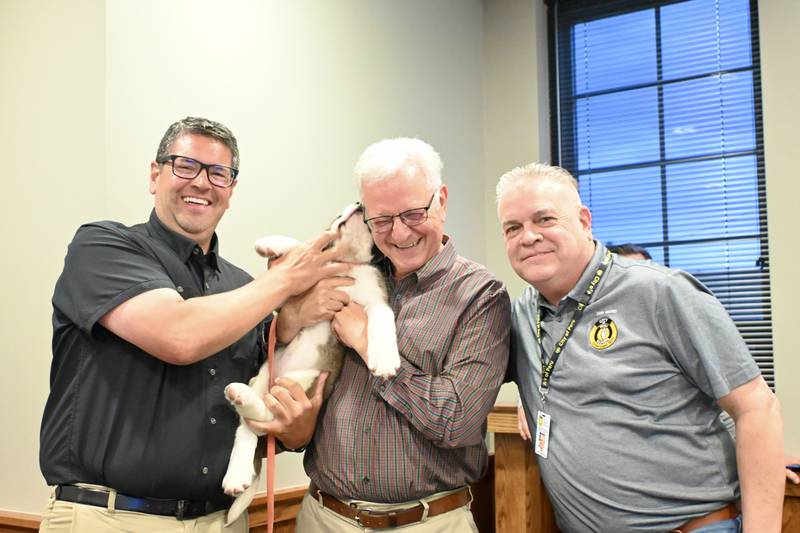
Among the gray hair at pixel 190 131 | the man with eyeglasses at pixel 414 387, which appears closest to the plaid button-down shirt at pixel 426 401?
the man with eyeglasses at pixel 414 387

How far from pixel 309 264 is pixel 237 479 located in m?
0.61

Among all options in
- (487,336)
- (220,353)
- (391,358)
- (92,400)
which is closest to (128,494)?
(92,400)

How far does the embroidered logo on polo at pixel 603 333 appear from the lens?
1.83 meters

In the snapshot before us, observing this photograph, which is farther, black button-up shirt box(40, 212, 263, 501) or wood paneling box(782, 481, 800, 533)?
wood paneling box(782, 481, 800, 533)

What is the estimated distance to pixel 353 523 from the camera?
1919 mm

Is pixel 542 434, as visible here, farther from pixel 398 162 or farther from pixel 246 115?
pixel 246 115

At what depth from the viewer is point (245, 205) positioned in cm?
324

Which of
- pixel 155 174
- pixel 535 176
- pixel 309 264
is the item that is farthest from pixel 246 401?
pixel 535 176

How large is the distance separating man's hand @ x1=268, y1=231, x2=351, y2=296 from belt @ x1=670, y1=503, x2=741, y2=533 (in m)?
1.10

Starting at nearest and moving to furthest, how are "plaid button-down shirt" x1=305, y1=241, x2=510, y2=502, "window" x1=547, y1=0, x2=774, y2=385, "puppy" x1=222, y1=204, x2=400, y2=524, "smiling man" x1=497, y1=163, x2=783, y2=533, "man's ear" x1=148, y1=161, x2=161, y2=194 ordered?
1. "smiling man" x1=497, y1=163, x2=783, y2=533
2. "plaid button-down shirt" x1=305, y1=241, x2=510, y2=502
3. "puppy" x1=222, y1=204, x2=400, y2=524
4. "man's ear" x1=148, y1=161, x2=161, y2=194
5. "window" x1=547, y1=0, x2=774, y2=385

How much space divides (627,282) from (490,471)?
137 centimetres

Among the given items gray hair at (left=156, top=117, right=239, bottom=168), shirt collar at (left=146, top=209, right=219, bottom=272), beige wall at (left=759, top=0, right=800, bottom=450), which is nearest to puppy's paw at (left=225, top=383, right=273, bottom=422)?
shirt collar at (left=146, top=209, right=219, bottom=272)

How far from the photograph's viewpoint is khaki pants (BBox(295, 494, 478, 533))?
1904 millimetres

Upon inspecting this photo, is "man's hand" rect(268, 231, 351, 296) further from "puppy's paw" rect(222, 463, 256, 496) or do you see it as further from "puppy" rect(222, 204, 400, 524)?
"puppy's paw" rect(222, 463, 256, 496)
